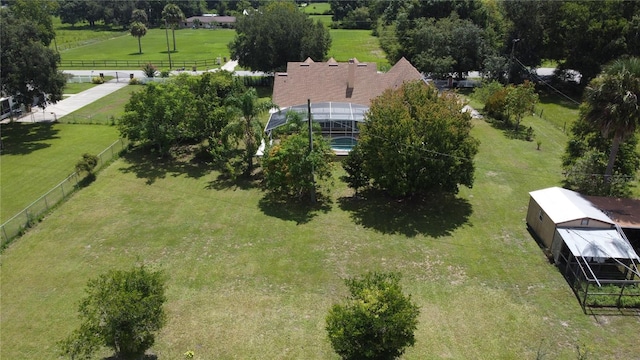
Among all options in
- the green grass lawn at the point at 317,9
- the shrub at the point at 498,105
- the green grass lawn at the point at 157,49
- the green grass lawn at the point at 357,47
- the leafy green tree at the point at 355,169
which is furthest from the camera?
the green grass lawn at the point at 317,9

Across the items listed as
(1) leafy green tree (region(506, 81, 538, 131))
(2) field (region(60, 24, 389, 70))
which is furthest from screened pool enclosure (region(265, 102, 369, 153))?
(2) field (region(60, 24, 389, 70))

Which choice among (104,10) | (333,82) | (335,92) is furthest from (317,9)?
(335,92)

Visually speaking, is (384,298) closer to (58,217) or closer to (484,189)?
(484,189)

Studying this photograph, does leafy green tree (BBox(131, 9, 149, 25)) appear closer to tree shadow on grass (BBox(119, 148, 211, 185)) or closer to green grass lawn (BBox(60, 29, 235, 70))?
green grass lawn (BBox(60, 29, 235, 70))

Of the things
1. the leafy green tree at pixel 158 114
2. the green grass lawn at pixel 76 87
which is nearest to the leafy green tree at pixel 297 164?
the leafy green tree at pixel 158 114

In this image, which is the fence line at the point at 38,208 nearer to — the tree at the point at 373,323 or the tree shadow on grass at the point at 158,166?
the tree shadow on grass at the point at 158,166

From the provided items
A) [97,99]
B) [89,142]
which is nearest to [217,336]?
[89,142]

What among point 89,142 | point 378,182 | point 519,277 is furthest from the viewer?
point 89,142
